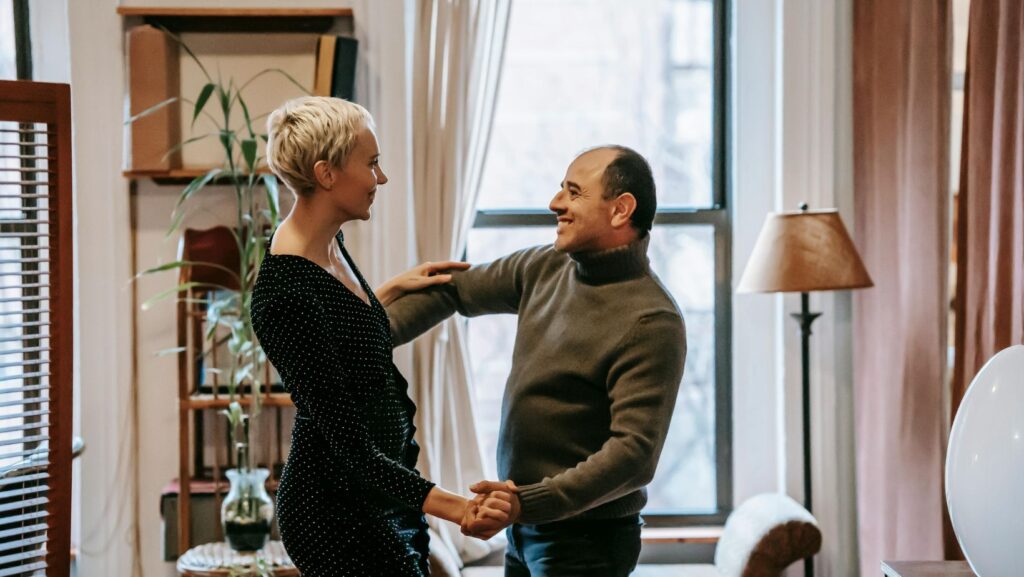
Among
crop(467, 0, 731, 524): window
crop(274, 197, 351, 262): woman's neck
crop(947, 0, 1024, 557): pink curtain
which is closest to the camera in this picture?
Answer: crop(274, 197, 351, 262): woman's neck

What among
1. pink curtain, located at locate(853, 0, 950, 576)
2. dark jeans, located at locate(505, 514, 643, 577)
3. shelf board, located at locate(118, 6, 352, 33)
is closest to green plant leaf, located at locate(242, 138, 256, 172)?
shelf board, located at locate(118, 6, 352, 33)

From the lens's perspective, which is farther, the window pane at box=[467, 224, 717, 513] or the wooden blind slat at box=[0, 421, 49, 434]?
the window pane at box=[467, 224, 717, 513]

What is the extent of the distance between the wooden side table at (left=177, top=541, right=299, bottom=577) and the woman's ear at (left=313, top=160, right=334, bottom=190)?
1473 millimetres

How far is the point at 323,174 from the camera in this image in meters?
1.77

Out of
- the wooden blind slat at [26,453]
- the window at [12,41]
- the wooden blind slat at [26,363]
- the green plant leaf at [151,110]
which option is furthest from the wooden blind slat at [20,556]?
the window at [12,41]

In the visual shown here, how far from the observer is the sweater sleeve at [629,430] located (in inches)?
72.3

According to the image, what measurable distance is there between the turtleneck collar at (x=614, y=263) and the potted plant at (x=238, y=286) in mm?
1325

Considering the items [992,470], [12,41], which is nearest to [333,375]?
[992,470]

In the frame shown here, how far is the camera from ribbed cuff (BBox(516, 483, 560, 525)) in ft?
6.07

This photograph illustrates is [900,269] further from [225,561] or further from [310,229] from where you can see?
[225,561]

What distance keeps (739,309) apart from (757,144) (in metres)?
0.60

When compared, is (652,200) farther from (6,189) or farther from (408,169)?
(6,189)

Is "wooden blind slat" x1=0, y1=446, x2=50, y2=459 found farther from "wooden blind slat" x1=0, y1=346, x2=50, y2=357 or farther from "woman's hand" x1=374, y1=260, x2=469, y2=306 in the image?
"woman's hand" x1=374, y1=260, x2=469, y2=306

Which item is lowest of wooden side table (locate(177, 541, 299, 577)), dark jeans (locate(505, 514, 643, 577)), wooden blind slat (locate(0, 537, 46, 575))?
wooden side table (locate(177, 541, 299, 577))
